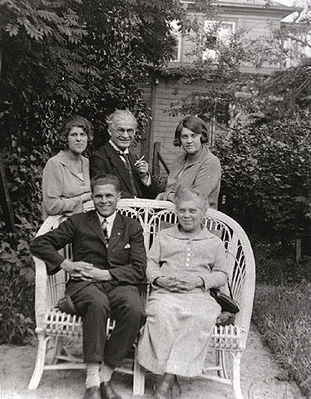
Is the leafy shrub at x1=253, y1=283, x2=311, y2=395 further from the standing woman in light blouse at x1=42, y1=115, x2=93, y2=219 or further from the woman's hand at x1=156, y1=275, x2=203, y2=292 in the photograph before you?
the standing woman in light blouse at x1=42, y1=115, x2=93, y2=219

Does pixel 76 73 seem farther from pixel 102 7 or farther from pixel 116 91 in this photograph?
pixel 116 91

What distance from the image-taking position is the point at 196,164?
150 inches

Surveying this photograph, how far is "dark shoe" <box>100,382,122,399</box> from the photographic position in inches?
113

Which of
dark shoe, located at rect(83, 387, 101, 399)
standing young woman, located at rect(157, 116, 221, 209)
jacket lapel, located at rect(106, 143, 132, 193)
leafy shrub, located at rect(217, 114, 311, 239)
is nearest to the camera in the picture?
dark shoe, located at rect(83, 387, 101, 399)

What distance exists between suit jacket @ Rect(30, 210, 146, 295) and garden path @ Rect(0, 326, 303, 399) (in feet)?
2.12

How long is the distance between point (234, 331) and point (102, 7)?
10.3ft

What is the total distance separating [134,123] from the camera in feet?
12.7

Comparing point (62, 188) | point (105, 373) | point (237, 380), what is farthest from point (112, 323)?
point (62, 188)

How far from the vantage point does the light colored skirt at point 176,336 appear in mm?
2963

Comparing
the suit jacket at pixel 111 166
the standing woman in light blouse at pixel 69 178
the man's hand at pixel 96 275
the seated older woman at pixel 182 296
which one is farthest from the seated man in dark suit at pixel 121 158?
the man's hand at pixel 96 275

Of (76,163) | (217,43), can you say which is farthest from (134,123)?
(217,43)

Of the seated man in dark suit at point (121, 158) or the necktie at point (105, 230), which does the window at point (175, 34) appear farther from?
the necktie at point (105, 230)

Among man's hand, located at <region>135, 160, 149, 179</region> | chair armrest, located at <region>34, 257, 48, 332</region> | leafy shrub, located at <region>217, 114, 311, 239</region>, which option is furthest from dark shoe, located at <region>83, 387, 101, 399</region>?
leafy shrub, located at <region>217, 114, 311, 239</region>

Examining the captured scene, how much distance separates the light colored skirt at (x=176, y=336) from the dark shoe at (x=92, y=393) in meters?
0.30
